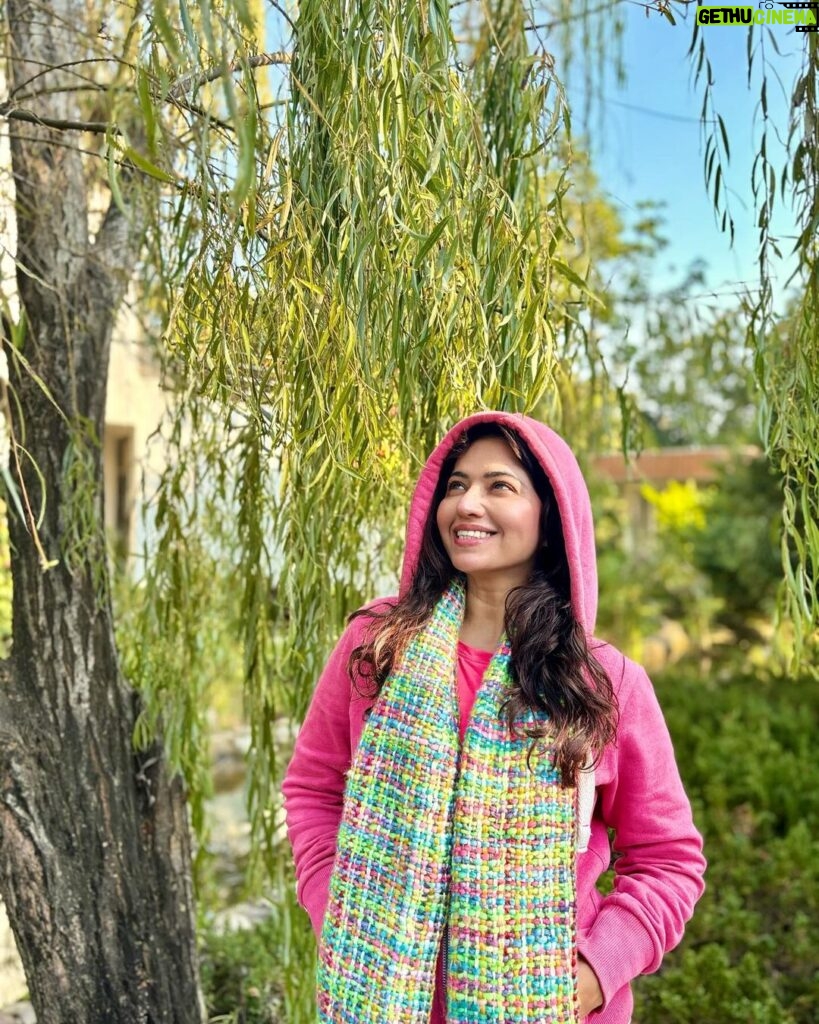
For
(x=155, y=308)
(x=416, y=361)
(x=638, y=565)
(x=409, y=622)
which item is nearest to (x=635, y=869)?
(x=409, y=622)

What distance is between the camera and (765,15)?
171 centimetres

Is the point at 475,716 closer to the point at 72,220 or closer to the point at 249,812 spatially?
the point at 249,812

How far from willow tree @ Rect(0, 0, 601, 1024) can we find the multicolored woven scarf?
0.40 meters

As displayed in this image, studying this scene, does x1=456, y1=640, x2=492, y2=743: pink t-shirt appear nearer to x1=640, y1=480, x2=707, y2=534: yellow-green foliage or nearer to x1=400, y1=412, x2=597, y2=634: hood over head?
x1=400, y1=412, x2=597, y2=634: hood over head

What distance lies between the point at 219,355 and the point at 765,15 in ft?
3.49

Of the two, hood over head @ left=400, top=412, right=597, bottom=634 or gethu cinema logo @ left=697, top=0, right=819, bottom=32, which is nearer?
hood over head @ left=400, top=412, right=597, bottom=634

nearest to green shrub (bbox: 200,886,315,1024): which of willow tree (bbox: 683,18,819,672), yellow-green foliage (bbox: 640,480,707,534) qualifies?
willow tree (bbox: 683,18,819,672)

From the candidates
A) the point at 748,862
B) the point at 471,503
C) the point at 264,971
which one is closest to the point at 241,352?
the point at 471,503

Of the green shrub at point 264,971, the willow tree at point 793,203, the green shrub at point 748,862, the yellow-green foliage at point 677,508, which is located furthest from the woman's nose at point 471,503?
the yellow-green foliage at point 677,508

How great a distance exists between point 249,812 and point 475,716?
1.06 metres

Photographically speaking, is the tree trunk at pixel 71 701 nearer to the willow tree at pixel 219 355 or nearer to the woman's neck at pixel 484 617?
the willow tree at pixel 219 355

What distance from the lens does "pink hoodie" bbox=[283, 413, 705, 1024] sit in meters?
1.46

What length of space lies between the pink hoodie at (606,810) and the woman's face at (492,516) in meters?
0.05

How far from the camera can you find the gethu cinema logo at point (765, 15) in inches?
67.2
